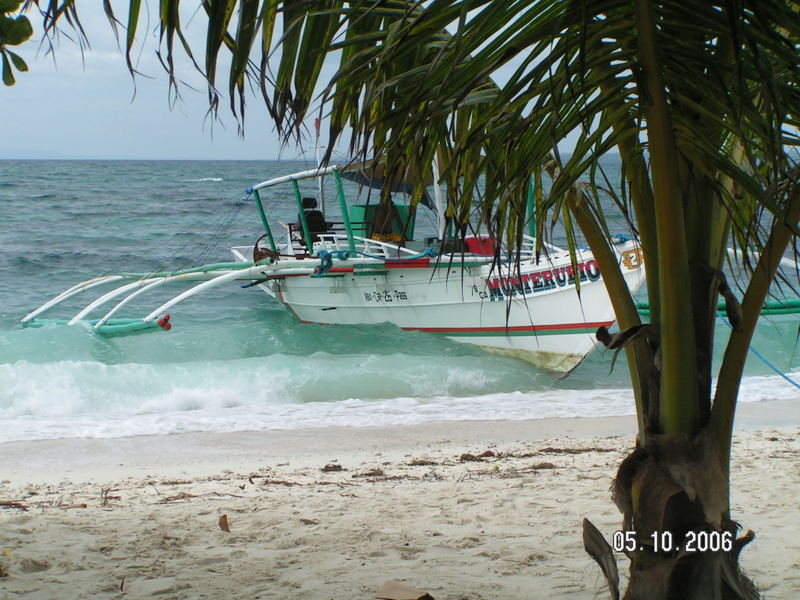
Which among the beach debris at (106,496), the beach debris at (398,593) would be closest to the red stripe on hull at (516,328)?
the beach debris at (106,496)

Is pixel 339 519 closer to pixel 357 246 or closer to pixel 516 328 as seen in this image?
pixel 516 328

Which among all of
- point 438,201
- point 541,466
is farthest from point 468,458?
point 438,201

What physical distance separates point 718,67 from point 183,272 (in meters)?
9.75

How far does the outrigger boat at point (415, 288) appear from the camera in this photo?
34.4 ft

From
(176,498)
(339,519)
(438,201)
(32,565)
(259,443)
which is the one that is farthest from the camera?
(438,201)

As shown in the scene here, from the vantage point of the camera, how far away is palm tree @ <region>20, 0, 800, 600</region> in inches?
69.5

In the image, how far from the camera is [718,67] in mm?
1854

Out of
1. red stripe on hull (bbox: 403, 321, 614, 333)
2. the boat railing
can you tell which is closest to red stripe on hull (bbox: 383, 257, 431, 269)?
the boat railing

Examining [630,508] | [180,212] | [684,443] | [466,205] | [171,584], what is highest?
[180,212]

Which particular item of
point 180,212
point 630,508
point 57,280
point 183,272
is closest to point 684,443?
point 630,508

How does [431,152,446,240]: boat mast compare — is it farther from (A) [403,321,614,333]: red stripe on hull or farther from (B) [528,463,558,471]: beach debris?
(A) [403,321,614,333]: red stripe on hull

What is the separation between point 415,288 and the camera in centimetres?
1172

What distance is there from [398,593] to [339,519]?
1.26 metres

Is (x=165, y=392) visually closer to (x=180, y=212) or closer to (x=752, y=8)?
(x=752, y=8)
